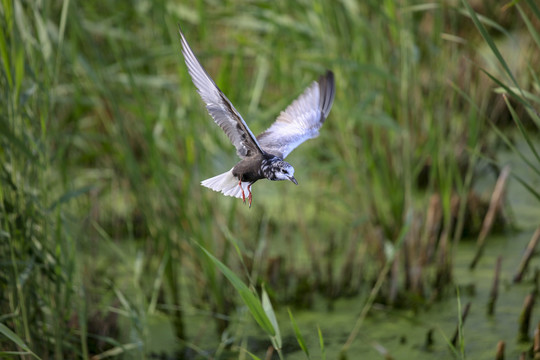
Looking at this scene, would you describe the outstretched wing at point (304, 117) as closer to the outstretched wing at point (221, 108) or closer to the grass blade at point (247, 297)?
the outstretched wing at point (221, 108)

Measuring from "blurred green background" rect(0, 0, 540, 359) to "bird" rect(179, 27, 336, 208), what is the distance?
0.45 m

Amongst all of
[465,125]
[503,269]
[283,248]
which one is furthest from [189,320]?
[465,125]

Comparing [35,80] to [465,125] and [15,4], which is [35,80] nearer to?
[15,4]

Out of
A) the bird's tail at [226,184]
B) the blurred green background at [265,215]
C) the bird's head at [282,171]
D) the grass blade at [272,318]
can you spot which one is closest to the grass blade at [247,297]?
the grass blade at [272,318]

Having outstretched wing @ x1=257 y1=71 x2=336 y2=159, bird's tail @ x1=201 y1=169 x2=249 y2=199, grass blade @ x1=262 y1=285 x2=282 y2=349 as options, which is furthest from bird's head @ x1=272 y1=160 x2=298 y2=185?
grass blade @ x1=262 y1=285 x2=282 y2=349

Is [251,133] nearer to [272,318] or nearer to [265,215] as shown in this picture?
[272,318]

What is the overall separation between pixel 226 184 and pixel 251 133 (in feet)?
0.56

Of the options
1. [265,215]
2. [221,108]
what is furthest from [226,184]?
A: [265,215]

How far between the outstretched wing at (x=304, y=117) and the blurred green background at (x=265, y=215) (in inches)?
16.9

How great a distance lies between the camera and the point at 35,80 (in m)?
1.40

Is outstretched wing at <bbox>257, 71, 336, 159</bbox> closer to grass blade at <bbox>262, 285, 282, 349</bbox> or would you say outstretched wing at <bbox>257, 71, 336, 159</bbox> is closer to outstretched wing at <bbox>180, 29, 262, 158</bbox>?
outstretched wing at <bbox>180, 29, 262, 158</bbox>

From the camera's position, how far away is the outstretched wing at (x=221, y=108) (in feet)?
2.88

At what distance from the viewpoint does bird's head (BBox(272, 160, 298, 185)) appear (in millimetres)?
818

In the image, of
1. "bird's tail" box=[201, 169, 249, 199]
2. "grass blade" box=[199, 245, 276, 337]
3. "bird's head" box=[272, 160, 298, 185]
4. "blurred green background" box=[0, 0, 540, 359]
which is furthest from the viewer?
"blurred green background" box=[0, 0, 540, 359]
